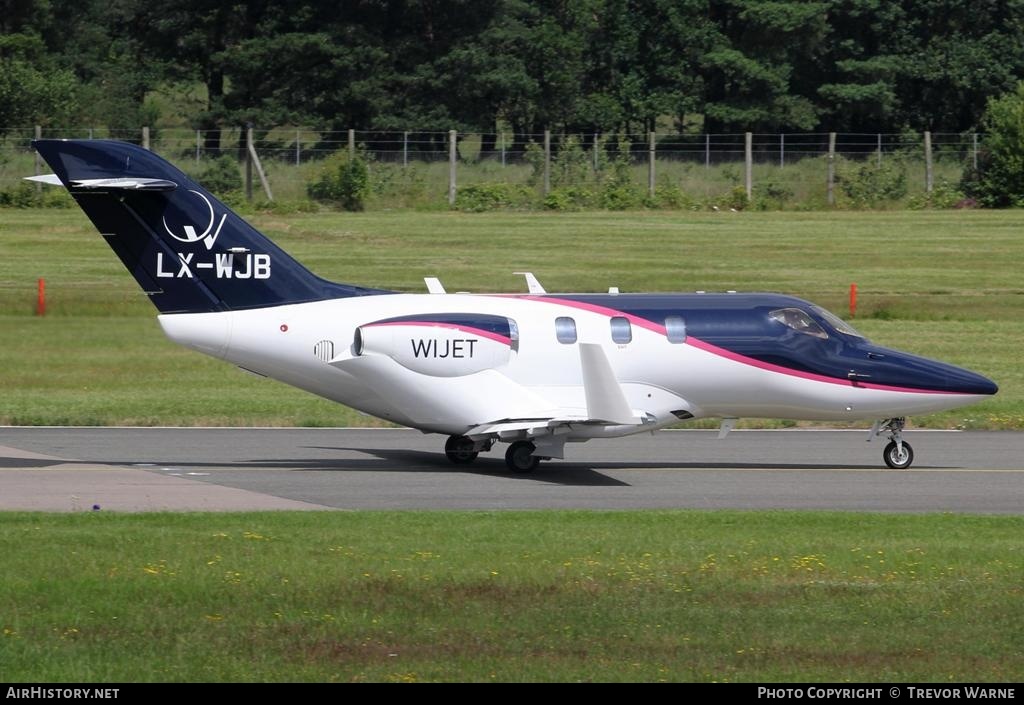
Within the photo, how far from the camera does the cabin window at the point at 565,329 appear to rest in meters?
20.1

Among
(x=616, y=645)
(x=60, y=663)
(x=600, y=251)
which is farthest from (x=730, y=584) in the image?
(x=600, y=251)

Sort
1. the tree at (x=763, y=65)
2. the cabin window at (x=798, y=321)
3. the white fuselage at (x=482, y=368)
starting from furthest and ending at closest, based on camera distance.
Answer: the tree at (x=763, y=65) < the cabin window at (x=798, y=321) < the white fuselage at (x=482, y=368)

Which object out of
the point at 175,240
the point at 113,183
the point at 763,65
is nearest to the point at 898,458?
the point at 175,240

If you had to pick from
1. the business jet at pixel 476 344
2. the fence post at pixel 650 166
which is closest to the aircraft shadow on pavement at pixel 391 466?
the business jet at pixel 476 344

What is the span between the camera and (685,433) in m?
24.6

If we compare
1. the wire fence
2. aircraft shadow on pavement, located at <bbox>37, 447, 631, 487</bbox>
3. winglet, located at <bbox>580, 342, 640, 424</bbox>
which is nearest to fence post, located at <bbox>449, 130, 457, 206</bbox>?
the wire fence

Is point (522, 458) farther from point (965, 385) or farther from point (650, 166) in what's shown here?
point (650, 166)

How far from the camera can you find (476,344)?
19.8 metres

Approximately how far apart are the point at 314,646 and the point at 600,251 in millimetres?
39032

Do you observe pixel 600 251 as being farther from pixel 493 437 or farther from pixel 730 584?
pixel 730 584

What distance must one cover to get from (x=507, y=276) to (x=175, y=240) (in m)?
25.0

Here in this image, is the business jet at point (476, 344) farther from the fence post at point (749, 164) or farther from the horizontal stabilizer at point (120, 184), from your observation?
the fence post at point (749, 164)

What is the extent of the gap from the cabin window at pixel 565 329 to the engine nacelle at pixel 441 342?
21.0 inches

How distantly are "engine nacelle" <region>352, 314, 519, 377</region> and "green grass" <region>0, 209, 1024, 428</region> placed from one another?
19.7ft
